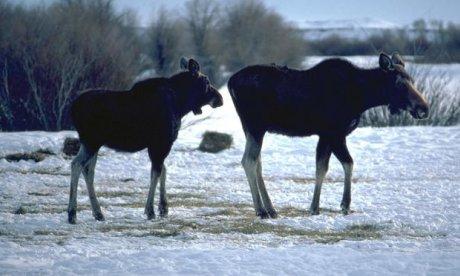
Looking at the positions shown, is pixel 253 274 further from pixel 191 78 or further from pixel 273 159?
pixel 273 159

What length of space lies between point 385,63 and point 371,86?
392 mm

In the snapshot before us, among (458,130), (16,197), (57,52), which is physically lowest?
(16,197)

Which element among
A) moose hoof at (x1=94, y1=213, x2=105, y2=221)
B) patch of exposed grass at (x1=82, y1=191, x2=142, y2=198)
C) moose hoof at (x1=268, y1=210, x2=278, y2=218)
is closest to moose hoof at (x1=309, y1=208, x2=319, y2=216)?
moose hoof at (x1=268, y1=210, x2=278, y2=218)

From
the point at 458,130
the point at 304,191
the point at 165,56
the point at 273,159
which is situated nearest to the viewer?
the point at 304,191

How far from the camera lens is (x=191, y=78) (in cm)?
1162

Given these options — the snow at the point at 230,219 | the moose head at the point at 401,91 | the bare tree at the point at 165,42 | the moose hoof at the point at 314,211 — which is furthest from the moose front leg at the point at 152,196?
the bare tree at the point at 165,42

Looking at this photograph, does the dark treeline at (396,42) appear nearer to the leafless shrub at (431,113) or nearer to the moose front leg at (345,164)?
the leafless shrub at (431,113)

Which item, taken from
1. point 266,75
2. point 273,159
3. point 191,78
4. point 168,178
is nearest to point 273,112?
point 266,75

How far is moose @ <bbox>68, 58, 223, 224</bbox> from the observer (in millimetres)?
10836

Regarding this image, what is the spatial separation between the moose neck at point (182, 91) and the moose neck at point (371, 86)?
8.23 feet

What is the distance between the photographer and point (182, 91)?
453 inches

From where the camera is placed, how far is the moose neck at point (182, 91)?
37.4 ft

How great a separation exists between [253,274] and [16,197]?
6.47 metres

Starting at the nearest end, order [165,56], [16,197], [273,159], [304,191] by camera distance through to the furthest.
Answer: [16,197] → [304,191] → [273,159] → [165,56]
